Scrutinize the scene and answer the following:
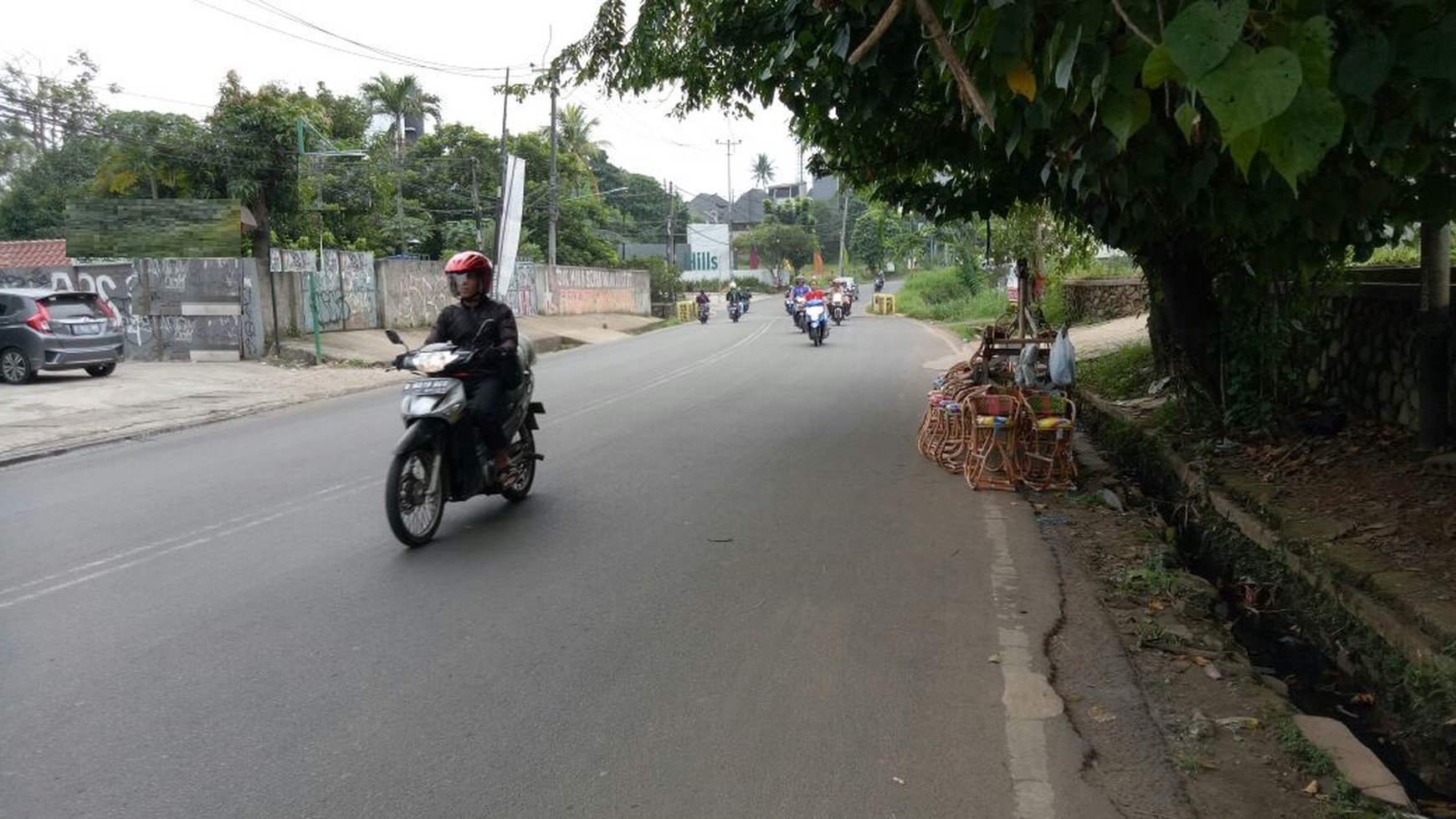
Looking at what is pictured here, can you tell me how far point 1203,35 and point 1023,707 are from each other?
9.00 feet

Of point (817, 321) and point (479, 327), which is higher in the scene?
point (479, 327)

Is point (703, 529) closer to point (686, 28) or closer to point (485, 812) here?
point (485, 812)

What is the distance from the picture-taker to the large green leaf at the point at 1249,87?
182 centimetres

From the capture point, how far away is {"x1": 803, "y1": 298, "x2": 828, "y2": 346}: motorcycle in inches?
941

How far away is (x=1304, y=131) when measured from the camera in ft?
6.43

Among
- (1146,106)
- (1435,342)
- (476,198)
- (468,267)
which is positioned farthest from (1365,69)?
(476,198)

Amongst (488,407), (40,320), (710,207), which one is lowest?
(488,407)

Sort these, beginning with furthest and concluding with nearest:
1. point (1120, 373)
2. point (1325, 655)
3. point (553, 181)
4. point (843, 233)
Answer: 1. point (843, 233)
2. point (553, 181)
3. point (1120, 373)
4. point (1325, 655)

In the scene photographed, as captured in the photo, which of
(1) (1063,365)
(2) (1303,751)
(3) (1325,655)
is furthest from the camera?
(1) (1063,365)

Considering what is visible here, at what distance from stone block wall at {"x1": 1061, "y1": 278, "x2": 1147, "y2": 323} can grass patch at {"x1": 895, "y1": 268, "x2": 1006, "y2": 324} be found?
5.14 metres

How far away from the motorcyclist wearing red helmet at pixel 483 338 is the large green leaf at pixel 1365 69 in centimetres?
489

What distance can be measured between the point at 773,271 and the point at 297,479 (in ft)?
246

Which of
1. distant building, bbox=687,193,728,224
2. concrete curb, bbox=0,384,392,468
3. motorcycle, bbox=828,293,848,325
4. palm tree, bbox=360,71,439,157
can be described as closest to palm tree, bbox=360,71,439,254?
palm tree, bbox=360,71,439,157

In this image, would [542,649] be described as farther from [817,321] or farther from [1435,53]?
[817,321]
